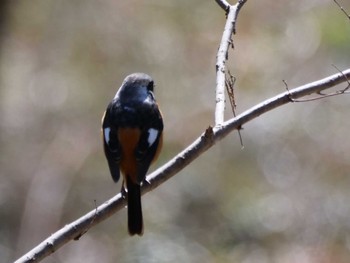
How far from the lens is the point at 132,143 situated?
500 centimetres

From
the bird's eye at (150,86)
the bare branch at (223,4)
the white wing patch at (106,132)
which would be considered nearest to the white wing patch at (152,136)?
the white wing patch at (106,132)

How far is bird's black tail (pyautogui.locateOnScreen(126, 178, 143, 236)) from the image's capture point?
4785 mm

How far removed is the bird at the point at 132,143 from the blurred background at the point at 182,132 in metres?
2.87

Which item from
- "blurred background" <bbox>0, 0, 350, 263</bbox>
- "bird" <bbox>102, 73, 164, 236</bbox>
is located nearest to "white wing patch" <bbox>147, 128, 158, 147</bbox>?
"bird" <bbox>102, 73, 164, 236</bbox>

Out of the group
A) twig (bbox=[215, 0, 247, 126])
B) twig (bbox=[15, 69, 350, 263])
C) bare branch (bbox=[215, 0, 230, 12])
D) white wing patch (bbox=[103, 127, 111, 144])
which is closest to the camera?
twig (bbox=[15, 69, 350, 263])

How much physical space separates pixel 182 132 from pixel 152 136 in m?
3.91

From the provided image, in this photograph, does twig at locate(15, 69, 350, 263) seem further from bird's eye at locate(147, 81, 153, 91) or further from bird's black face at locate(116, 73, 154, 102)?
bird's eye at locate(147, 81, 153, 91)

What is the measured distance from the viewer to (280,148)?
8.76m

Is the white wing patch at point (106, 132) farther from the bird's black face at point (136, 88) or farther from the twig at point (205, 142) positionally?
the twig at point (205, 142)

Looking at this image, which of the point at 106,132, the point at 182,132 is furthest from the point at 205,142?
the point at 182,132

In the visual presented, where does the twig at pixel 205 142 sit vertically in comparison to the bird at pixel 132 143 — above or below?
below

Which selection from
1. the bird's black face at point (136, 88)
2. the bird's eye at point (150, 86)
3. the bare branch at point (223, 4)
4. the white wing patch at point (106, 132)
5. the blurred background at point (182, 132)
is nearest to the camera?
the bare branch at point (223, 4)

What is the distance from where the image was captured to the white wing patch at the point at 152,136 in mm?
5035

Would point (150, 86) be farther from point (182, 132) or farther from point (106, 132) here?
point (182, 132)
